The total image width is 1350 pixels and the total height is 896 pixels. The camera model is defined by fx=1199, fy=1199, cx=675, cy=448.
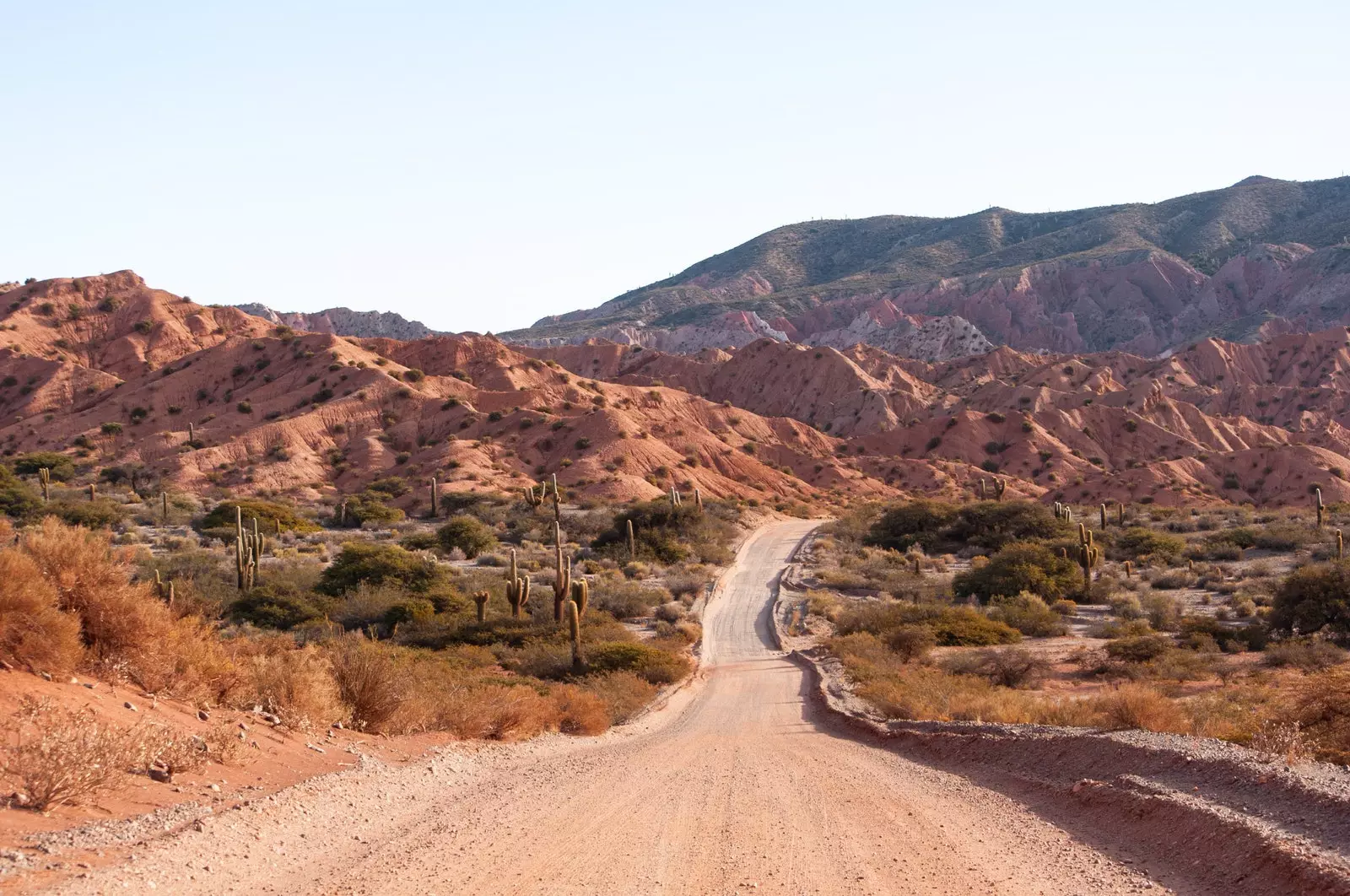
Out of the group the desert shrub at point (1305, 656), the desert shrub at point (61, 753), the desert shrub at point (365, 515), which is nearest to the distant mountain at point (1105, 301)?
the desert shrub at point (365, 515)

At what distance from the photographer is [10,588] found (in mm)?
10750

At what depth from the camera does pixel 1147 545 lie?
1956 inches

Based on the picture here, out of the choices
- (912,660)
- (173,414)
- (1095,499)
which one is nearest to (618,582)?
(912,660)

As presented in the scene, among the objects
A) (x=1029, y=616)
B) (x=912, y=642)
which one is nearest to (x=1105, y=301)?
(x=1029, y=616)

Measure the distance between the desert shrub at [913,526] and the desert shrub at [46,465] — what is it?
4689 centimetres

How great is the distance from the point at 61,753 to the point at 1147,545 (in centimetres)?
4750

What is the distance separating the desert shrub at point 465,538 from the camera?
48781 mm

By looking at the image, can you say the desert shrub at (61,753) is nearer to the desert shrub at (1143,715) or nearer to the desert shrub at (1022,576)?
the desert shrub at (1143,715)

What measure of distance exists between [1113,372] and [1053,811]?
120 m

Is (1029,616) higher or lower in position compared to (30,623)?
lower

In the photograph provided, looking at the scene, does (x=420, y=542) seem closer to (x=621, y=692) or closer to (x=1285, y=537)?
(x=621, y=692)

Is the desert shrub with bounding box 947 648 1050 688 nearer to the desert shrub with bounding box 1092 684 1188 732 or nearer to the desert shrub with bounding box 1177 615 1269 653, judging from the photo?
the desert shrub with bounding box 1177 615 1269 653

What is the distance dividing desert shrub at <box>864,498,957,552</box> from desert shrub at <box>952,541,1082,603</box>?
12.5 m

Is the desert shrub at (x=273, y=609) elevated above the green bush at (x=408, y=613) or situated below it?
above
